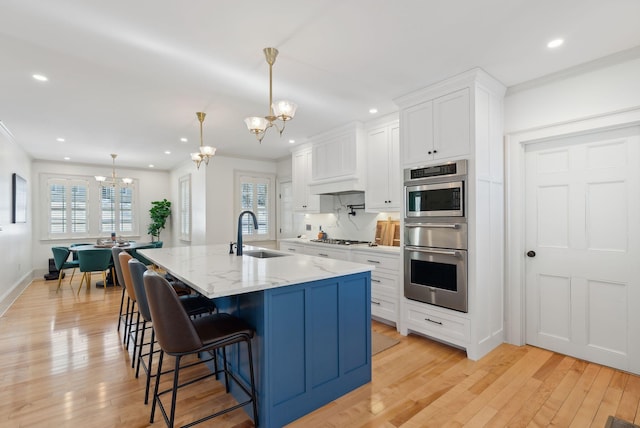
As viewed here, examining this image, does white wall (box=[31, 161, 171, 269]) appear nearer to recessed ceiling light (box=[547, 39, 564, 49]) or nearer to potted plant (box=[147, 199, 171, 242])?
potted plant (box=[147, 199, 171, 242])

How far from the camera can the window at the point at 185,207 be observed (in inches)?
286

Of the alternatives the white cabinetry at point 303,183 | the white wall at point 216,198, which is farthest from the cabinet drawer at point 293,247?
the white wall at point 216,198

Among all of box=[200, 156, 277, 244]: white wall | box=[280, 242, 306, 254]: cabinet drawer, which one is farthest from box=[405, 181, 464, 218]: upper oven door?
box=[200, 156, 277, 244]: white wall

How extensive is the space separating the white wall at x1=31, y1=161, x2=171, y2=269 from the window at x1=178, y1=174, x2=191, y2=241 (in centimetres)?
60

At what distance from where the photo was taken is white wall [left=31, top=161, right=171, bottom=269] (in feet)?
22.9

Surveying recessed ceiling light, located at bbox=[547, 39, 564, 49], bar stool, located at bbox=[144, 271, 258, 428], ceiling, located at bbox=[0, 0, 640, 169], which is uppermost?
ceiling, located at bbox=[0, 0, 640, 169]

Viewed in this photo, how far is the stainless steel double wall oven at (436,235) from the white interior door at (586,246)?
838 millimetres

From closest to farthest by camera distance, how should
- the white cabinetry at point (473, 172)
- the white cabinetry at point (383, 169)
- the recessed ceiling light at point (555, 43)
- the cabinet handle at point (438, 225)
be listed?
1. the recessed ceiling light at point (555, 43)
2. the white cabinetry at point (473, 172)
3. the cabinet handle at point (438, 225)
4. the white cabinetry at point (383, 169)

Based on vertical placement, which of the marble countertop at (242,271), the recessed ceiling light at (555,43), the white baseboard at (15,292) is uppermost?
the recessed ceiling light at (555,43)

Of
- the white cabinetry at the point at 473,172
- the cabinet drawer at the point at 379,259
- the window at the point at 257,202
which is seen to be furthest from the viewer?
the window at the point at 257,202

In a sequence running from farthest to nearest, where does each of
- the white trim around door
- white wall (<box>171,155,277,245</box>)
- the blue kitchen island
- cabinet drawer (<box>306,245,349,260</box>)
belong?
white wall (<box>171,155,277,245</box>), cabinet drawer (<box>306,245,349,260</box>), the white trim around door, the blue kitchen island

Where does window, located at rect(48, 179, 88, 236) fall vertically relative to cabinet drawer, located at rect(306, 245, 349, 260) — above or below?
above

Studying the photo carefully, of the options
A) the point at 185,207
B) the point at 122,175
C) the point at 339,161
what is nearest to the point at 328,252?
the point at 339,161

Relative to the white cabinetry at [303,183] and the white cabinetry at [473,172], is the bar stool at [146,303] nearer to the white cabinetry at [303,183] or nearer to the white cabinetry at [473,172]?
the white cabinetry at [473,172]
